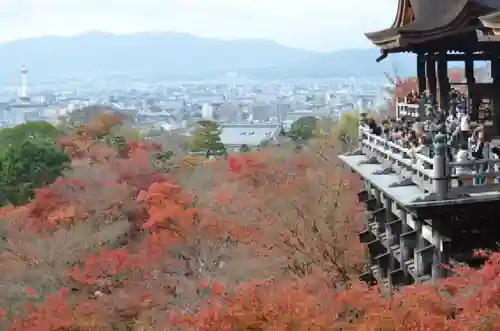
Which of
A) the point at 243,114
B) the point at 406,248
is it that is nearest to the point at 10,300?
the point at 406,248

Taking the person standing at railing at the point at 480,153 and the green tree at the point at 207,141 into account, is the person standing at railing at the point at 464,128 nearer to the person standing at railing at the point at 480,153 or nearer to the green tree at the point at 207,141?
the person standing at railing at the point at 480,153

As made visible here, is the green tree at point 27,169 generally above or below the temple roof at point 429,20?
below

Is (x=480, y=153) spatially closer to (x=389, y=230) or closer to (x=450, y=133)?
(x=450, y=133)

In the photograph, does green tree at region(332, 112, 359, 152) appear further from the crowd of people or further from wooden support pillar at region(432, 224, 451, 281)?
wooden support pillar at region(432, 224, 451, 281)

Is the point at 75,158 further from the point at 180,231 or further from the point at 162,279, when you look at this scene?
the point at 162,279

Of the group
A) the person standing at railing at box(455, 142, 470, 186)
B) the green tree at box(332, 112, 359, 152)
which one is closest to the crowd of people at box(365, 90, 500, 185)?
the person standing at railing at box(455, 142, 470, 186)

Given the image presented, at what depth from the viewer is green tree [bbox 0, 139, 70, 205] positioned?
30000mm

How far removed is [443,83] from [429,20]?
1949 mm

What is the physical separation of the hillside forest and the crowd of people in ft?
5.20

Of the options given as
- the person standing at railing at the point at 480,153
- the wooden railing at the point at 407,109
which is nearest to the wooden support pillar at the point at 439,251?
the person standing at railing at the point at 480,153

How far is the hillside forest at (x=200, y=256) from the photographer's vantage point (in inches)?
341

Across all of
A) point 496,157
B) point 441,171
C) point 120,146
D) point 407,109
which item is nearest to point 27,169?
point 120,146

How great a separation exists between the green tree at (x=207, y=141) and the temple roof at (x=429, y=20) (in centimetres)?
4015

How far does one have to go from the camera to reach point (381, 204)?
48.3ft
